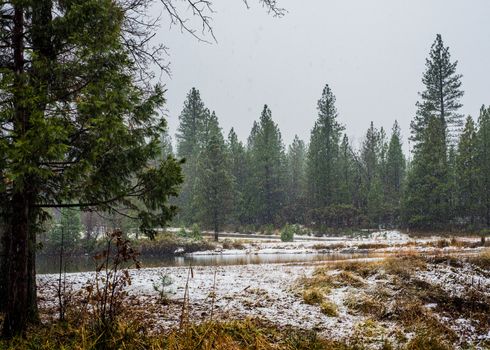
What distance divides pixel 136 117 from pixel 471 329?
6.33m

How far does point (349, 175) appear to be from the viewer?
5534 centimetres

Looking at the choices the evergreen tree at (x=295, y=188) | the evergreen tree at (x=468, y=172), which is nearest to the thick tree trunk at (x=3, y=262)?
the evergreen tree at (x=468, y=172)

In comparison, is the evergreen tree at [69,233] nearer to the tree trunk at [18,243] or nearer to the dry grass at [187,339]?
the tree trunk at [18,243]

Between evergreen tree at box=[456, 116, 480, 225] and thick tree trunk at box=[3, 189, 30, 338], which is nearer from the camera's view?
thick tree trunk at box=[3, 189, 30, 338]

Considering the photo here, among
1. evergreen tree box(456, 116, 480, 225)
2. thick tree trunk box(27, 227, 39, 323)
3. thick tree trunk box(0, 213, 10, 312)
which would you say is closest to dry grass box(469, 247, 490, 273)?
thick tree trunk box(27, 227, 39, 323)

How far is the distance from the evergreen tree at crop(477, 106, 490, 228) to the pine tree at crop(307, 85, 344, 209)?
16.2m

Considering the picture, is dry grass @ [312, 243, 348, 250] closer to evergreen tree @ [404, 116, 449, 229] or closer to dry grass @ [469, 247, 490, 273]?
evergreen tree @ [404, 116, 449, 229]

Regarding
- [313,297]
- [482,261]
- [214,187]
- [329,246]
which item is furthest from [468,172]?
[313,297]

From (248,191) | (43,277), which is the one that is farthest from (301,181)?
(43,277)

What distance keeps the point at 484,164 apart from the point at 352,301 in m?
41.8

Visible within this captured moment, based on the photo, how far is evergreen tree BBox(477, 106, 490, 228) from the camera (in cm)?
3981

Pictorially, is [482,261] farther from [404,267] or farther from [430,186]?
[430,186]

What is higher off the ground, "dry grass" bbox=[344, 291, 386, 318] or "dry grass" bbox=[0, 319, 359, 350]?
"dry grass" bbox=[0, 319, 359, 350]

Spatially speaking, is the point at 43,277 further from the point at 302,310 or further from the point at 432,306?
the point at 432,306
